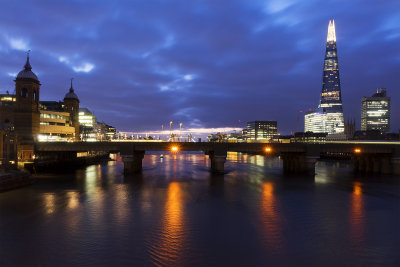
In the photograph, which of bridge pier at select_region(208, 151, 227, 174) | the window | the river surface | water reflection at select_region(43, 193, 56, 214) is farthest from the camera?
the window

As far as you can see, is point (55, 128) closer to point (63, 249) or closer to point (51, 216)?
point (51, 216)

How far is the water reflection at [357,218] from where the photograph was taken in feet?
83.0

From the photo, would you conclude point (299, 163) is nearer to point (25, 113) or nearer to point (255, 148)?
point (255, 148)

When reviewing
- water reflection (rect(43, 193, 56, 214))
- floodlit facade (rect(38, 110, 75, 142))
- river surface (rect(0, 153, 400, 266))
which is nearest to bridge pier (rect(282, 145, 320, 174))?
river surface (rect(0, 153, 400, 266))

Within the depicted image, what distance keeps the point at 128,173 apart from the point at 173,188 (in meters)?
25.1

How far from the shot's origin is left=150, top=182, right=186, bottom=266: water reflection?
822 inches

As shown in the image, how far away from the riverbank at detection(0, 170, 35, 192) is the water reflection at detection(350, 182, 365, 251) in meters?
55.3

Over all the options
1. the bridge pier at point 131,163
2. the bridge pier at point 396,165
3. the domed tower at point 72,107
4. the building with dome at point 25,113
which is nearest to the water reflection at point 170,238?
the bridge pier at point 131,163

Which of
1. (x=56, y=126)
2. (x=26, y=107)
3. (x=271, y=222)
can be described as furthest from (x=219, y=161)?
(x=56, y=126)

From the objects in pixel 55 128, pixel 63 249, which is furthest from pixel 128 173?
pixel 55 128

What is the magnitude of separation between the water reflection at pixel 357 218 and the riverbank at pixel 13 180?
55.3 meters

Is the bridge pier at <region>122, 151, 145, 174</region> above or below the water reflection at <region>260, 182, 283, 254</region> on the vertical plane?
above

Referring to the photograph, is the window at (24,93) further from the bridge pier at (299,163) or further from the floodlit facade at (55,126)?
the bridge pier at (299,163)

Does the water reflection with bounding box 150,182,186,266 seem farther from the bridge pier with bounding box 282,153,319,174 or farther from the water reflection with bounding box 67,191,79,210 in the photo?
the bridge pier with bounding box 282,153,319,174
